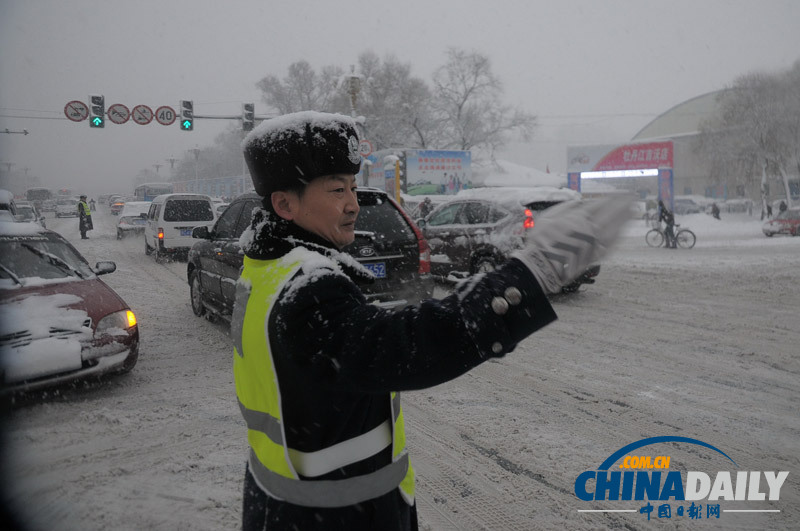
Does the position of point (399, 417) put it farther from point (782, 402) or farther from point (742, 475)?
point (782, 402)

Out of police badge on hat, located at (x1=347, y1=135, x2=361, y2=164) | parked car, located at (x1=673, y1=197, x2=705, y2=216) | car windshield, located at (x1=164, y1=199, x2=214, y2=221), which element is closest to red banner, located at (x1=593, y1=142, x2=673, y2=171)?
parked car, located at (x1=673, y1=197, x2=705, y2=216)

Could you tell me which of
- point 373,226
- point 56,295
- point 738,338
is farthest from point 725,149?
point 56,295

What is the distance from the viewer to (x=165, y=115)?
21234mm

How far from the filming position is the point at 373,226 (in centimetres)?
612

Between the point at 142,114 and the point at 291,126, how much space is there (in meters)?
23.0

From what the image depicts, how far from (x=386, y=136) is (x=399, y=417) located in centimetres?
5384

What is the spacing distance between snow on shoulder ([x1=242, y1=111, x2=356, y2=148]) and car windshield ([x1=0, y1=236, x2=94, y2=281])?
4919 millimetres

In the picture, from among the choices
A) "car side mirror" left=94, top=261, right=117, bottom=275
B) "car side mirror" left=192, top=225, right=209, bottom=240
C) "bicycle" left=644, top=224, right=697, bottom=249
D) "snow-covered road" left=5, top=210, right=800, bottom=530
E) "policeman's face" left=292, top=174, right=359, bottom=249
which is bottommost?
"snow-covered road" left=5, top=210, right=800, bottom=530

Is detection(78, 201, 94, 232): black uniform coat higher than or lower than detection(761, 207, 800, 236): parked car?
higher

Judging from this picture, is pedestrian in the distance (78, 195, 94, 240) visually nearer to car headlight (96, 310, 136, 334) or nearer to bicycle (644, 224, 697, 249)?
car headlight (96, 310, 136, 334)

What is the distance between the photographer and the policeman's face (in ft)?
4.40

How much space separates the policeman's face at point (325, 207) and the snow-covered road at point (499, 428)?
659 mm

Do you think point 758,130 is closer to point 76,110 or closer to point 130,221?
point 130,221

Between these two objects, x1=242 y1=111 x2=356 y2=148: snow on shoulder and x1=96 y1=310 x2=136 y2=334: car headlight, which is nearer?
x1=242 y1=111 x2=356 y2=148: snow on shoulder
